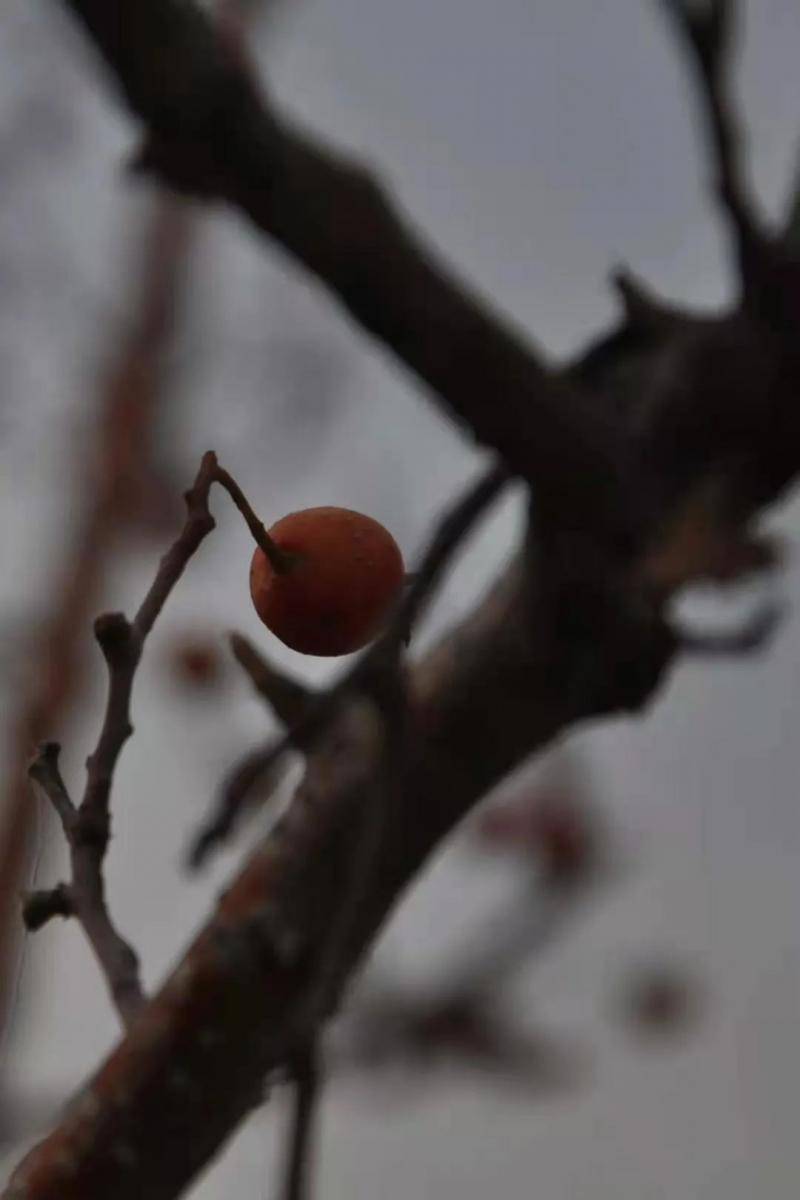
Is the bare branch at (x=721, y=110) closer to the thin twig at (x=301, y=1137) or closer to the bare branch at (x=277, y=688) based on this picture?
the bare branch at (x=277, y=688)

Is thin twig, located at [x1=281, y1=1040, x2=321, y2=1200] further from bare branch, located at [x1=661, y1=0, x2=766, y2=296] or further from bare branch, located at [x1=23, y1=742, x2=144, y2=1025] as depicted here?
bare branch, located at [x1=661, y1=0, x2=766, y2=296]

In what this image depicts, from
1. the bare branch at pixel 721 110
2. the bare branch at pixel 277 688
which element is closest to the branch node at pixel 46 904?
the bare branch at pixel 277 688

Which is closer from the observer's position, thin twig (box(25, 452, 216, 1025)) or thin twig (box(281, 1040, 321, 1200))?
thin twig (box(281, 1040, 321, 1200))

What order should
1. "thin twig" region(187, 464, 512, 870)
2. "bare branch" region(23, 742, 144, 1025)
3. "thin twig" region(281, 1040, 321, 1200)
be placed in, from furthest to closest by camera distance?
"bare branch" region(23, 742, 144, 1025)
"thin twig" region(187, 464, 512, 870)
"thin twig" region(281, 1040, 321, 1200)

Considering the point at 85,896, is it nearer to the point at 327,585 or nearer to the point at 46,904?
the point at 46,904

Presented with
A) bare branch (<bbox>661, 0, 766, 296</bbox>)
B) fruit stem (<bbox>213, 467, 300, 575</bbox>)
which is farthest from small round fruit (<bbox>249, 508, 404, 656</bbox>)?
bare branch (<bbox>661, 0, 766, 296</bbox>)

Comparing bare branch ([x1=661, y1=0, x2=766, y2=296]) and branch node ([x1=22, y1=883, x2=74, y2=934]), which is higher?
bare branch ([x1=661, y1=0, x2=766, y2=296])

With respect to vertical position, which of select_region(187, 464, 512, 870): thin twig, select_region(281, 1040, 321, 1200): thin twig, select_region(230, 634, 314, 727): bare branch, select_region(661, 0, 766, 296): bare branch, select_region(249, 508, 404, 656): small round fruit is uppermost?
select_region(661, 0, 766, 296): bare branch

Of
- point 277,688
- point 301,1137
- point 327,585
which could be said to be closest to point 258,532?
point 327,585
